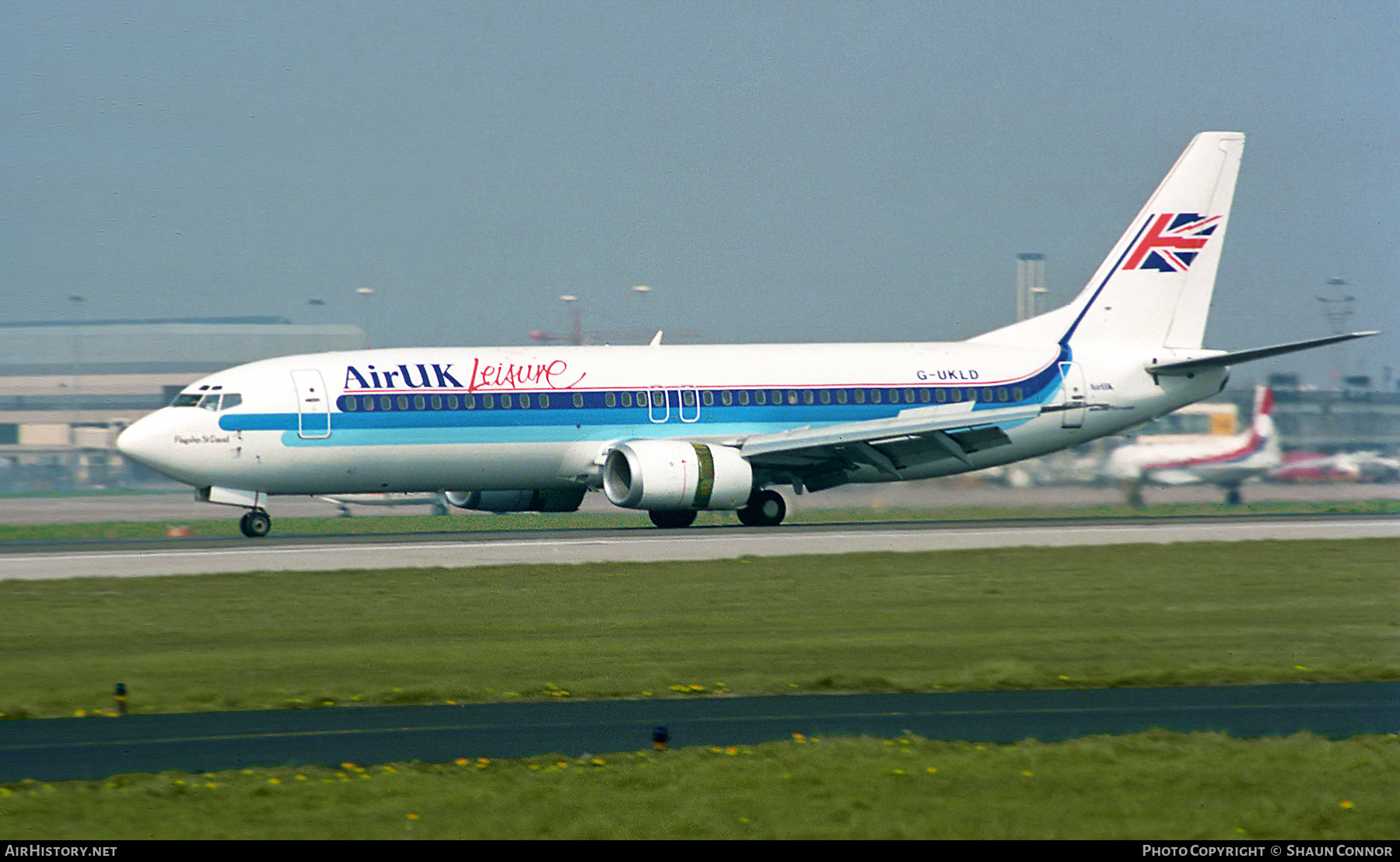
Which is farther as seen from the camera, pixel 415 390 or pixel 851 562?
pixel 415 390

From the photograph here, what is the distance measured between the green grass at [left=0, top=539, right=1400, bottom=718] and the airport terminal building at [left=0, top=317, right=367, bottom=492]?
2999 centimetres

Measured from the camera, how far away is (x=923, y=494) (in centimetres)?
4253

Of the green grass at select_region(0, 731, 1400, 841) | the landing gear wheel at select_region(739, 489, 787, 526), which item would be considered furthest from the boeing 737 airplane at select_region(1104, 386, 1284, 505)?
the green grass at select_region(0, 731, 1400, 841)

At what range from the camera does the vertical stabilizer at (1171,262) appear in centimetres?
4281

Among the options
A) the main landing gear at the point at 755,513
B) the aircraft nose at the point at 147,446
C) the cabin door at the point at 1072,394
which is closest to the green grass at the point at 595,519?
the main landing gear at the point at 755,513

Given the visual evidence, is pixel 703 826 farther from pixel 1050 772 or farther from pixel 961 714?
pixel 961 714

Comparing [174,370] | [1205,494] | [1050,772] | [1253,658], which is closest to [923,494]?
[1205,494]

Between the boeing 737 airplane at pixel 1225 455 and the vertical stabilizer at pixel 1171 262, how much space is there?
4327mm

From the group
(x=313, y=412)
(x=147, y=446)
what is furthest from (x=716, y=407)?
(x=147, y=446)

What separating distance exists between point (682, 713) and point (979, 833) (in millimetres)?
5472

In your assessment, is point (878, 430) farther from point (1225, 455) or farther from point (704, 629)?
point (704, 629)

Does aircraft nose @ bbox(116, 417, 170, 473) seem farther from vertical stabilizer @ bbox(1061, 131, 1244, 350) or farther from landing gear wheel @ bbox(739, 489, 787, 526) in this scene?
vertical stabilizer @ bbox(1061, 131, 1244, 350)

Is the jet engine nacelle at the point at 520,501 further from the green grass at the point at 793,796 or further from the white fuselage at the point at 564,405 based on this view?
the green grass at the point at 793,796

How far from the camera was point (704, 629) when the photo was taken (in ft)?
70.6
